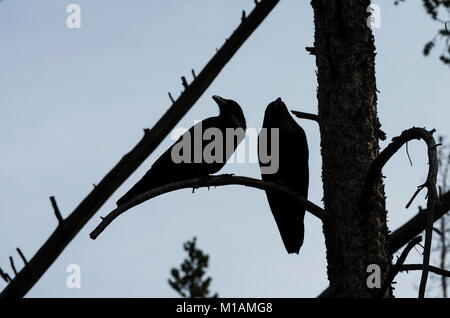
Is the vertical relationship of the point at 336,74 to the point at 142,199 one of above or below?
above

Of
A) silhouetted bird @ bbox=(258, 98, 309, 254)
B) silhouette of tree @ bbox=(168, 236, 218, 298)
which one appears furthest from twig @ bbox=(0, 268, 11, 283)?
silhouette of tree @ bbox=(168, 236, 218, 298)

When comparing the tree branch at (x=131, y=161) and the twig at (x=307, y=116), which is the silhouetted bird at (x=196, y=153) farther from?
the tree branch at (x=131, y=161)

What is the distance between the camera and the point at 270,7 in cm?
479

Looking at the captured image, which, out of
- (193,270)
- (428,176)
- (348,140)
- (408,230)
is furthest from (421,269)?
(193,270)

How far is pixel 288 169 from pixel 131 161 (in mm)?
3175

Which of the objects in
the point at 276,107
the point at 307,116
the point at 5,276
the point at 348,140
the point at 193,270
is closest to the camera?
the point at 5,276

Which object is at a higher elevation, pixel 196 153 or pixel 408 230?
pixel 196 153

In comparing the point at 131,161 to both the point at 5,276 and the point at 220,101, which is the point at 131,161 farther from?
the point at 220,101

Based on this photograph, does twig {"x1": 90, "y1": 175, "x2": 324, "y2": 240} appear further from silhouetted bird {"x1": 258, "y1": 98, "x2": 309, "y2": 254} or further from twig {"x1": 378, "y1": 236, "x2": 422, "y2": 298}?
silhouetted bird {"x1": 258, "y1": 98, "x2": 309, "y2": 254}

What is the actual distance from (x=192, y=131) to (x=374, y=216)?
2897mm

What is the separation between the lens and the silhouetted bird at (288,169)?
702cm

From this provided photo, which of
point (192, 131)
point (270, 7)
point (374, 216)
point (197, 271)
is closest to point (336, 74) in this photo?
point (270, 7)

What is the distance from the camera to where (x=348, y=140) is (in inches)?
195
